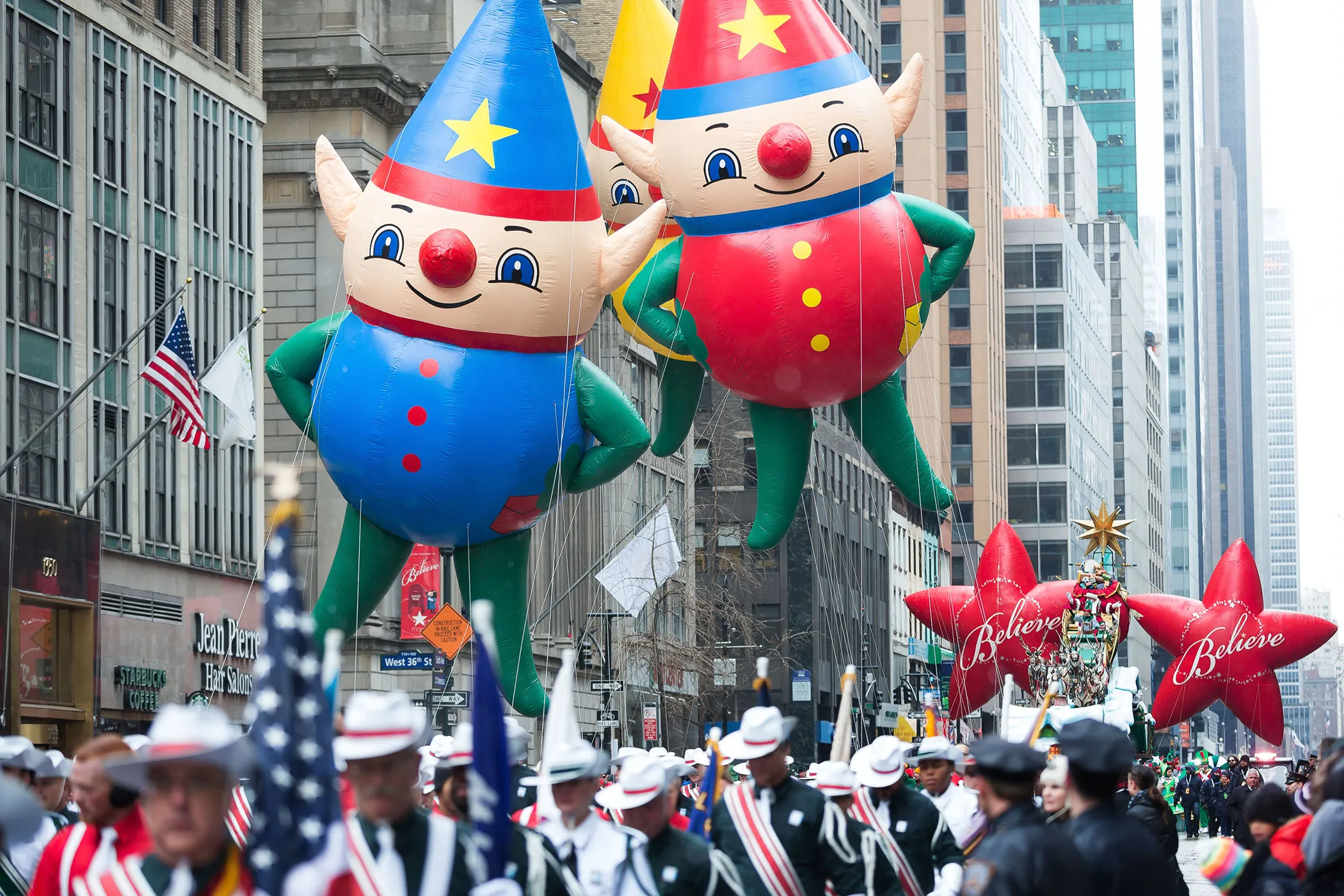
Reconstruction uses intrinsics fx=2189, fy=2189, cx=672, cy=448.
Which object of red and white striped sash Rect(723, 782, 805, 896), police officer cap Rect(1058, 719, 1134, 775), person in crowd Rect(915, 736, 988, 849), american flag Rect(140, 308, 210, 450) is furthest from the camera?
american flag Rect(140, 308, 210, 450)

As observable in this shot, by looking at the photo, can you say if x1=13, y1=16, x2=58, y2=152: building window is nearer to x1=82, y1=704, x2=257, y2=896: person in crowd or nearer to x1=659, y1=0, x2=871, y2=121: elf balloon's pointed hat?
x1=659, y1=0, x2=871, y2=121: elf balloon's pointed hat

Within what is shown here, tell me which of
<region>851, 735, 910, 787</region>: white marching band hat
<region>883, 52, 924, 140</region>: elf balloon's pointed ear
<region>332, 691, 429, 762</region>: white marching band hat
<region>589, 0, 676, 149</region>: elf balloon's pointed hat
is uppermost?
<region>589, 0, 676, 149</region>: elf balloon's pointed hat

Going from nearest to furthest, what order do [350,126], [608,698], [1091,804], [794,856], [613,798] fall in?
[1091,804] < [613,798] < [794,856] < [608,698] < [350,126]

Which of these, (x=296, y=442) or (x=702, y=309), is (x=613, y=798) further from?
(x=296, y=442)

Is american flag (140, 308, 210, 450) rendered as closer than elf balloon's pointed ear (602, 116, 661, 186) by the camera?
No

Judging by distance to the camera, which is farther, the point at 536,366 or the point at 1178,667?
the point at 1178,667

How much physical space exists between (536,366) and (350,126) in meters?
33.6

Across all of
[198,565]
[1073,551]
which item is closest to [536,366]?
[198,565]

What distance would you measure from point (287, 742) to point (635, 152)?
8.67 metres

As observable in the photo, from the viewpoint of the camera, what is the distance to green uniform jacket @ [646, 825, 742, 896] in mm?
7770

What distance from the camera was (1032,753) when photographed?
6.95m

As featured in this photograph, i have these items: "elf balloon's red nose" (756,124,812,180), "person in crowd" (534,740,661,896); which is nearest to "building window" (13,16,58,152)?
"elf balloon's red nose" (756,124,812,180)

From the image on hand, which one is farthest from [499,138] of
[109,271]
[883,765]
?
[109,271]

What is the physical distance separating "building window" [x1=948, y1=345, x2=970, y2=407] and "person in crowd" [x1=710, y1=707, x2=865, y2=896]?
332 feet
